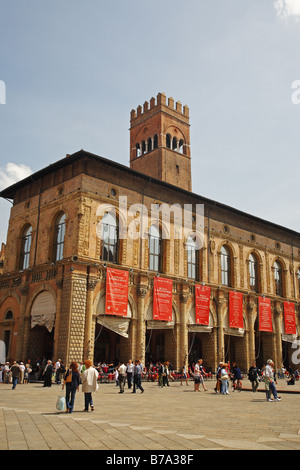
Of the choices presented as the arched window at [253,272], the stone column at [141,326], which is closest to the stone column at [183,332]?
the stone column at [141,326]

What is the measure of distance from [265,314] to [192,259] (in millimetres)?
9298

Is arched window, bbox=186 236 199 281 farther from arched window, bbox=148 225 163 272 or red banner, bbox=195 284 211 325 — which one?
arched window, bbox=148 225 163 272

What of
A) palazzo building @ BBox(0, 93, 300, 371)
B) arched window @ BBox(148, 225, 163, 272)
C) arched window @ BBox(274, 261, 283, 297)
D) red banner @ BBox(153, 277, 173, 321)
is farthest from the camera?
arched window @ BBox(274, 261, 283, 297)

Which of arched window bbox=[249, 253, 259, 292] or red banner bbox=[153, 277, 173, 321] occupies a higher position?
arched window bbox=[249, 253, 259, 292]

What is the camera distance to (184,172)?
46.0 m

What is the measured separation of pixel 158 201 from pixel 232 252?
9.03 m

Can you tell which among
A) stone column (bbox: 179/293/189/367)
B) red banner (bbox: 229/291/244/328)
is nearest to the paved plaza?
stone column (bbox: 179/293/189/367)

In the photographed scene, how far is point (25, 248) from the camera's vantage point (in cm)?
3155

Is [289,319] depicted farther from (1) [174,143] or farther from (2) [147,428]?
(2) [147,428]

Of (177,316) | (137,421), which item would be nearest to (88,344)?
(177,316)

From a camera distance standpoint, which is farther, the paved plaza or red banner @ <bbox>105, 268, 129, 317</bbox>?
red banner @ <bbox>105, 268, 129, 317</bbox>

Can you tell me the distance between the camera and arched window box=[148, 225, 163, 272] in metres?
31.0

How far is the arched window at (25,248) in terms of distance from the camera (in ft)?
102

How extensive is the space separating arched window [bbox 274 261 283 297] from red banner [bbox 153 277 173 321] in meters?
14.8
